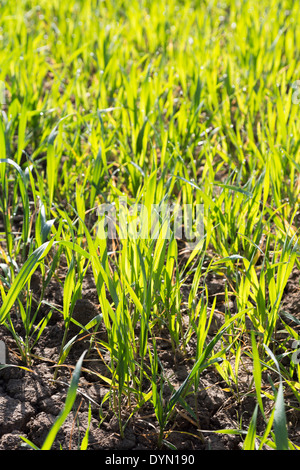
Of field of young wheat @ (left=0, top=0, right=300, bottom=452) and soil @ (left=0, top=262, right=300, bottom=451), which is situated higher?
field of young wheat @ (left=0, top=0, right=300, bottom=452)

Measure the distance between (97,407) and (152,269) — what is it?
35 cm

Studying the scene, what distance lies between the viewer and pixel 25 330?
1.46 meters

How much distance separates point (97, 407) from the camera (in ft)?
4.25

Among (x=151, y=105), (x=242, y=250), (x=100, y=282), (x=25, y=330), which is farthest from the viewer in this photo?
(x=151, y=105)

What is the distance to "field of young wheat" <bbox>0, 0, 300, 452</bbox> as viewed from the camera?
124cm

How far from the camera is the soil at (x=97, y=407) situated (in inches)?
48.4

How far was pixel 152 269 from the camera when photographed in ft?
4.26

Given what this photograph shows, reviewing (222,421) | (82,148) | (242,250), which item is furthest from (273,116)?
(222,421)

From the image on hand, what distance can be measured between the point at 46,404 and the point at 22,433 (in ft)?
0.28

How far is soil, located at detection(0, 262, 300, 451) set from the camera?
123 centimetres

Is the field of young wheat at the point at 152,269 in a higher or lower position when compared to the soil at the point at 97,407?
higher

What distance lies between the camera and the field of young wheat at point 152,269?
4.07 ft

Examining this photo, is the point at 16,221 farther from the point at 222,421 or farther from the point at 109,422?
the point at 222,421

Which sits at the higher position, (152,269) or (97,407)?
(152,269)
